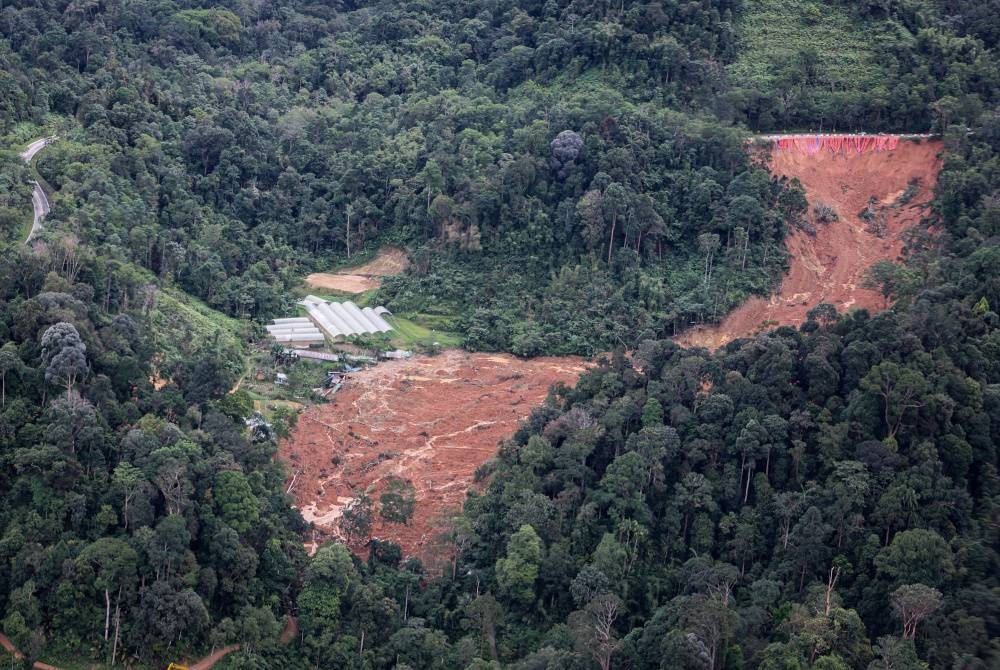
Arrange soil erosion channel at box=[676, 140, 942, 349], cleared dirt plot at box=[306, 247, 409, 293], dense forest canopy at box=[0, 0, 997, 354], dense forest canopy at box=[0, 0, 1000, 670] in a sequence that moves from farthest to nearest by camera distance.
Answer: cleared dirt plot at box=[306, 247, 409, 293] → dense forest canopy at box=[0, 0, 997, 354] → soil erosion channel at box=[676, 140, 942, 349] → dense forest canopy at box=[0, 0, 1000, 670]

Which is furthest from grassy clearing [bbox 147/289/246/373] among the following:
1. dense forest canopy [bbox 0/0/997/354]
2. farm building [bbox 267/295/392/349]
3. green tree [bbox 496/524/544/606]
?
green tree [bbox 496/524/544/606]

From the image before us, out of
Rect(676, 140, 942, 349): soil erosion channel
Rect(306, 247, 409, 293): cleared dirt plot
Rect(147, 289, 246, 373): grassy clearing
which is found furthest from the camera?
Rect(306, 247, 409, 293): cleared dirt plot

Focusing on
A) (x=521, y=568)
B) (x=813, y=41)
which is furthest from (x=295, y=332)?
(x=813, y=41)

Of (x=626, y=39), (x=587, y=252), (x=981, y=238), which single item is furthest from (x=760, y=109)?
(x=981, y=238)

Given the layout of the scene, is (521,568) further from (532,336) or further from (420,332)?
(420,332)

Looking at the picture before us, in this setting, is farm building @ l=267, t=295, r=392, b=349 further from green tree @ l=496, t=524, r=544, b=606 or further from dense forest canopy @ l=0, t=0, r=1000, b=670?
green tree @ l=496, t=524, r=544, b=606

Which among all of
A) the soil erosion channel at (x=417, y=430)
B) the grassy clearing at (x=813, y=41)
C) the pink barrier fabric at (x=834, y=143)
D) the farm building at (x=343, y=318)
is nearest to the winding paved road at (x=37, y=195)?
the farm building at (x=343, y=318)

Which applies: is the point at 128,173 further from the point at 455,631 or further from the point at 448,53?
the point at 455,631
